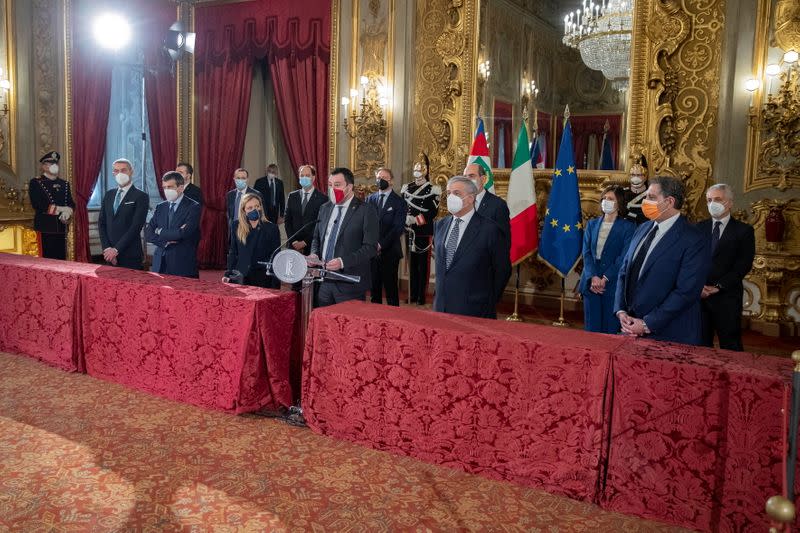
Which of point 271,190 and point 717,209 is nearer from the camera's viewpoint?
point 717,209

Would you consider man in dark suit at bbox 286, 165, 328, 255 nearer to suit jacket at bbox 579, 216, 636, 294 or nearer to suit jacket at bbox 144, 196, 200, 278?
suit jacket at bbox 144, 196, 200, 278

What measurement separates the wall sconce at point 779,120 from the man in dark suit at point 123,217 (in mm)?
5693

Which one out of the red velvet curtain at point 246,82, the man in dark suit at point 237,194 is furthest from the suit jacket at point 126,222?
the red velvet curtain at point 246,82

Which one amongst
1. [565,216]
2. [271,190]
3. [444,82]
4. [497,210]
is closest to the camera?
[497,210]

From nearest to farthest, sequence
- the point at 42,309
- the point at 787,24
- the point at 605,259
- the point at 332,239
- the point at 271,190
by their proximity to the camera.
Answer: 1. the point at 332,239
2. the point at 42,309
3. the point at 605,259
4. the point at 787,24
5. the point at 271,190

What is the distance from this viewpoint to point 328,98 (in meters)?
9.68

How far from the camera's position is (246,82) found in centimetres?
1041

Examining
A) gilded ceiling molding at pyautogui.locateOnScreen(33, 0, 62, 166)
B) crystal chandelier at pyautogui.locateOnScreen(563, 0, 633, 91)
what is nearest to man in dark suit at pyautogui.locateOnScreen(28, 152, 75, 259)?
gilded ceiling molding at pyautogui.locateOnScreen(33, 0, 62, 166)

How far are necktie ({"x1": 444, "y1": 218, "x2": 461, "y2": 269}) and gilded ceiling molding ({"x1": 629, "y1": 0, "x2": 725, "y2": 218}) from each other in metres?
3.92

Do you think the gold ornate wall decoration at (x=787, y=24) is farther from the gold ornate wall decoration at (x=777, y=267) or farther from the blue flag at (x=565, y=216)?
the blue flag at (x=565, y=216)

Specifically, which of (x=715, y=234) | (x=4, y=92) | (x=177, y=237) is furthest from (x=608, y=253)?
(x=4, y=92)

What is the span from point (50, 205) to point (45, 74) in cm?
230

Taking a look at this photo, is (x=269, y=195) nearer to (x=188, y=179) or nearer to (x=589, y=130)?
(x=188, y=179)

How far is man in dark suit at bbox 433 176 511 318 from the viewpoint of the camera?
13.7ft
